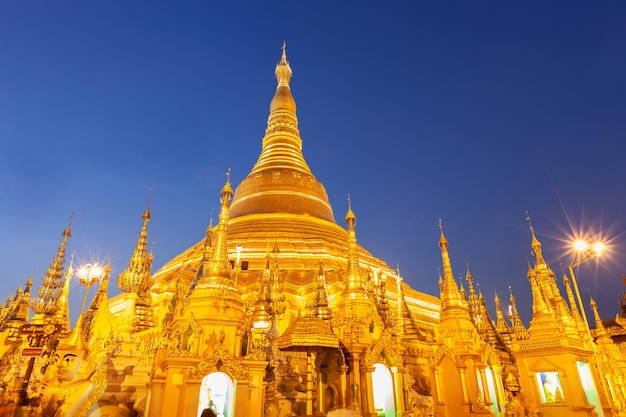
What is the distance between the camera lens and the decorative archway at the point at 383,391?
952 centimetres

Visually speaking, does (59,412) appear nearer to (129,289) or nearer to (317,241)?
(129,289)

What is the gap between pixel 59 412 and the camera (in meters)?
7.79

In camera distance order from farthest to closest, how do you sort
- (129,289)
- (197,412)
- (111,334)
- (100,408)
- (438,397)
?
(129,289)
(111,334)
(438,397)
(100,408)
(197,412)

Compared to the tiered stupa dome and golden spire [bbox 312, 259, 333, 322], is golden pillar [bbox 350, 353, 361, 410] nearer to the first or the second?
golden spire [bbox 312, 259, 333, 322]

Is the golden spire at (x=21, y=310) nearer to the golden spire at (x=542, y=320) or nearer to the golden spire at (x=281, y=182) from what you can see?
the golden spire at (x=281, y=182)

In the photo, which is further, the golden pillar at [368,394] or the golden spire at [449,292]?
the golden spire at [449,292]

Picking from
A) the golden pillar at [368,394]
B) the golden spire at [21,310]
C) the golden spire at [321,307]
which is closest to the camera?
the golden pillar at [368,394]

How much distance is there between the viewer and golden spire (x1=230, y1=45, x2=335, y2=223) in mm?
30531

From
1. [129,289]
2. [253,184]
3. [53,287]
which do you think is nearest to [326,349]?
[129,289]

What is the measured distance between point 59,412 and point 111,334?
4891mm

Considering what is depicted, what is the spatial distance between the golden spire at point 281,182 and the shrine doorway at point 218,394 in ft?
71.0

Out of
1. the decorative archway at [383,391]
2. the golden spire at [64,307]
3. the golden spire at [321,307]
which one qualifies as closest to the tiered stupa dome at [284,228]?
the golden spire at [64,307]

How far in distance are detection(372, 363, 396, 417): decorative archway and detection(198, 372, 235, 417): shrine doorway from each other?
3525 mm

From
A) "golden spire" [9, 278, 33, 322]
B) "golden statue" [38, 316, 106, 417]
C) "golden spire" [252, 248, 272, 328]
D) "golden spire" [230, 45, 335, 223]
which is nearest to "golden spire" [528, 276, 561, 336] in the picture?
"golden spire" [252, 248, 272, 328]
